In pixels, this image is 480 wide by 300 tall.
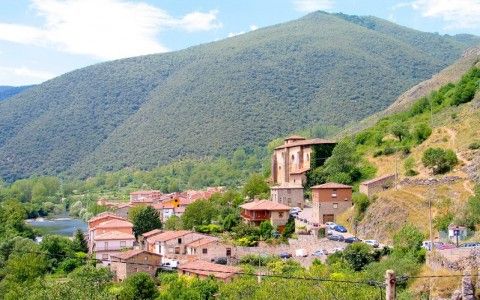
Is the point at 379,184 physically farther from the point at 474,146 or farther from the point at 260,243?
the point at 260,243

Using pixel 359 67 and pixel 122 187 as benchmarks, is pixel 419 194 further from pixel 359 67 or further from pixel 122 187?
pixel 359 67

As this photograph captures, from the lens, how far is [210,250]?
147 ft

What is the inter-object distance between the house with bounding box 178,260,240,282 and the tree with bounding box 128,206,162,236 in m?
17.4

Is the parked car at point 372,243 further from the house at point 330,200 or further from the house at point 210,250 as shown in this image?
the house at point 210,250

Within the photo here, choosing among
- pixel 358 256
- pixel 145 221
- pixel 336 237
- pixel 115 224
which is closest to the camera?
pixel 358 256

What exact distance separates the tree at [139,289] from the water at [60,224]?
142 feet

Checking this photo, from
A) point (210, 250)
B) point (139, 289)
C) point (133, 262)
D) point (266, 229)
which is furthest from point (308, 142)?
point (139, 289)

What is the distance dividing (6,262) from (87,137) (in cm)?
14714

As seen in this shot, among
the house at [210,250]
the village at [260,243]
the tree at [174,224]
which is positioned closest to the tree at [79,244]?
the village at [260,243]

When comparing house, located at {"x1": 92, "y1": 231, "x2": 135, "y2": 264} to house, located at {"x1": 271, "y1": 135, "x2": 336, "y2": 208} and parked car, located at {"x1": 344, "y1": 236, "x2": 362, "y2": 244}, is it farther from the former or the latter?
parked car, located at {"x1": 344, "y1": 236, "x2": 362, "y2": 244}

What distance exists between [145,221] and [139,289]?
23.4 meters

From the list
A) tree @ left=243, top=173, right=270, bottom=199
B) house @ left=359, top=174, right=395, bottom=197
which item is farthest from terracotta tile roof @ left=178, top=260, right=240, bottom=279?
tree @ left=243, top=173, right=270, bottom=199

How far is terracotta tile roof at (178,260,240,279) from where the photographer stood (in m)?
38.8

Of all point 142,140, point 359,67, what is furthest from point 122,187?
point 359,67
